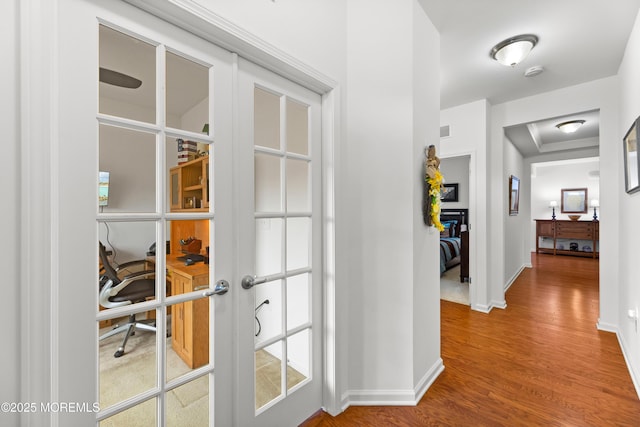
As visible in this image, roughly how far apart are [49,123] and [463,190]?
283 inches

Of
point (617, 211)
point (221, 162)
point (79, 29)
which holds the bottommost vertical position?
point (617, 211)

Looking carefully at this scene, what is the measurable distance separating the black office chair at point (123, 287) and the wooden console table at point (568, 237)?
907 cm

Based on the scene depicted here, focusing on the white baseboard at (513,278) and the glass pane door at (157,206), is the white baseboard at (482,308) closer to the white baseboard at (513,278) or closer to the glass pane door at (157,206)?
the white baseboard at (513,278)

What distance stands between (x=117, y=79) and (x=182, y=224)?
59 cm

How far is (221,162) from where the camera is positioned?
4.08 ft

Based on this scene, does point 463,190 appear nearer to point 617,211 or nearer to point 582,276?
point 582,276

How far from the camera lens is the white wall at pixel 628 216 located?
2027mm

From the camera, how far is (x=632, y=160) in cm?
212

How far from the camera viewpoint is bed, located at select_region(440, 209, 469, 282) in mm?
4582

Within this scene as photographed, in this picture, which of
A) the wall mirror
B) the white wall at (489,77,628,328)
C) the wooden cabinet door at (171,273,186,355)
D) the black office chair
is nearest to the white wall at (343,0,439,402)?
the wooden cabinet door at (171,273,186,355)

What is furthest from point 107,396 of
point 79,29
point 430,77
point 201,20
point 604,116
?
point 604,116

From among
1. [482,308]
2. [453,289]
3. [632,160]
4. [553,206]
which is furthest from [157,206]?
[553,206]

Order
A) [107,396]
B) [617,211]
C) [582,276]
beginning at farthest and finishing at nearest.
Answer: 1. [582,276]
2. [617,211]
3. [107,396]

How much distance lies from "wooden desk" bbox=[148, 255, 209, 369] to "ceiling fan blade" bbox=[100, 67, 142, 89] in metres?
0.68
